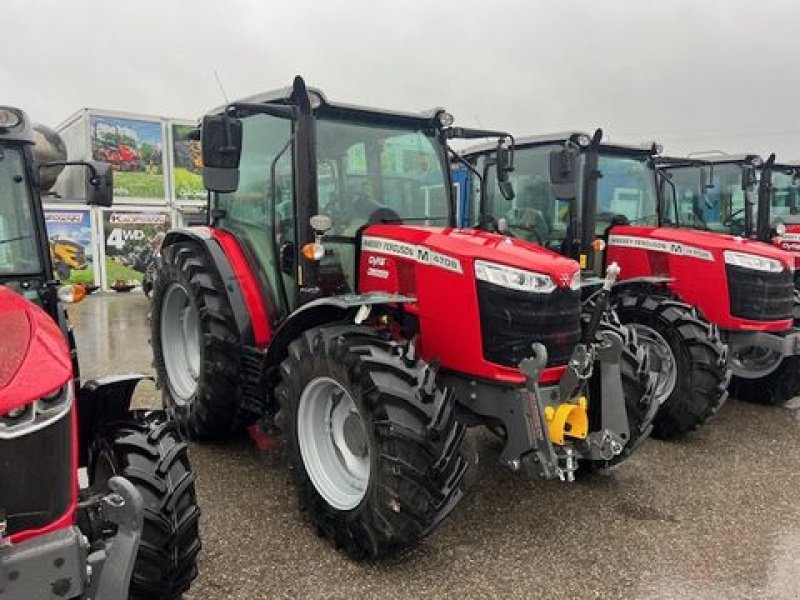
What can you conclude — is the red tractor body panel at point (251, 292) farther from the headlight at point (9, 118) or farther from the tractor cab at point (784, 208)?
the tractor cab at point (784, 208)

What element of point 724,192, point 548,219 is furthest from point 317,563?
point 724,192

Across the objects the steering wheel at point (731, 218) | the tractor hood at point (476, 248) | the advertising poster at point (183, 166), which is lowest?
the tractor hood at point (476, 248)

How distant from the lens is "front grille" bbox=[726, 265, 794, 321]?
18.7 ft

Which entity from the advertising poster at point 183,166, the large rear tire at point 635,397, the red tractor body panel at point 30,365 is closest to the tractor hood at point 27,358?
the red tractor body panel at point 30,365

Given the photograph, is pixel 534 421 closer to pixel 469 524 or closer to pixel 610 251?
pixel 469 524

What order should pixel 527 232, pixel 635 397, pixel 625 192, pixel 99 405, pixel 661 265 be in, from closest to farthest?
pixel 99 405 < pixel 635 397 < pixel 661 265 < pixel 527 232 < pixel 625 192

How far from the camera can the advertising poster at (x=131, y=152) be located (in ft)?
50.6

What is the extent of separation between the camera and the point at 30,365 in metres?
1.85

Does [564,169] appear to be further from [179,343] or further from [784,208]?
[784,208]

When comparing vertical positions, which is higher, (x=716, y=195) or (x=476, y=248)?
(x=716, y=195)

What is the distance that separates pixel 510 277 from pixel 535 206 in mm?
2828

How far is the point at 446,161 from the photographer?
461 cm

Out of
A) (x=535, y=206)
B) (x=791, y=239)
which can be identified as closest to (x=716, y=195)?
(x=791, y=239)

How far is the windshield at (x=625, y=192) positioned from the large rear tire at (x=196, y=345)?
3.54 m
